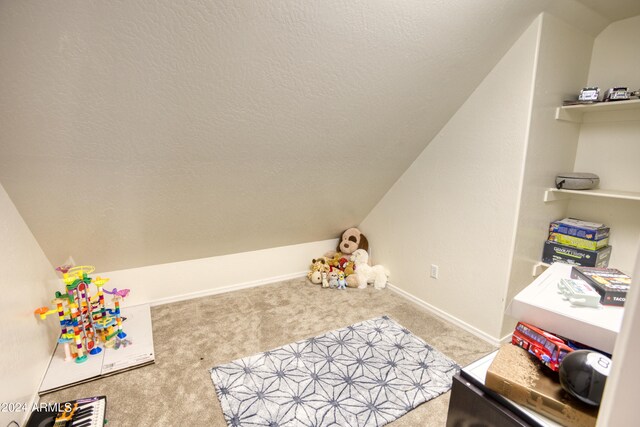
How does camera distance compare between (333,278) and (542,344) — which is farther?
(333,278)

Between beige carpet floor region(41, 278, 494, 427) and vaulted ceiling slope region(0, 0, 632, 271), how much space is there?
2.21 feet

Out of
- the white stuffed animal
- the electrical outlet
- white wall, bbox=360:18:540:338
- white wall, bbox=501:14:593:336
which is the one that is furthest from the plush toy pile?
white wall, bbox=501:14:593:336

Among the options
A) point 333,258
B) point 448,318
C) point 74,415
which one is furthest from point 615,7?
point 74,415

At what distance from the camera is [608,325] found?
2.32 ft

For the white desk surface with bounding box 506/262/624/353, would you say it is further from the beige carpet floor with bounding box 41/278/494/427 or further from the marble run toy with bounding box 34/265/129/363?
the marble run toy with bounding box 34/265/129/363

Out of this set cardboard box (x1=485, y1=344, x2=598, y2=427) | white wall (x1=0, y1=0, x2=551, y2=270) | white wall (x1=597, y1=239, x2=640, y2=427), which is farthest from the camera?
white wall (x1=0, y1=0, x2=551, y2=270)

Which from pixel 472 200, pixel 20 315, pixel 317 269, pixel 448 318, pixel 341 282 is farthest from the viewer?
pixel 317 269

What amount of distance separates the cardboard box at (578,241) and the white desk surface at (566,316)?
144cm

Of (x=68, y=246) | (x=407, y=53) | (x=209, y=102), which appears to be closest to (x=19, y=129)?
(x=209, y=102)

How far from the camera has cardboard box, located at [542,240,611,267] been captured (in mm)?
1953

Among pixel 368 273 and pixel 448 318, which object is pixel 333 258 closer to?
pixel 368 273

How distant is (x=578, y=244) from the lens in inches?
79.2

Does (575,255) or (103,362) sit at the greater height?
(575,255)

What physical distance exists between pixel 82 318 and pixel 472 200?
8.51ft
